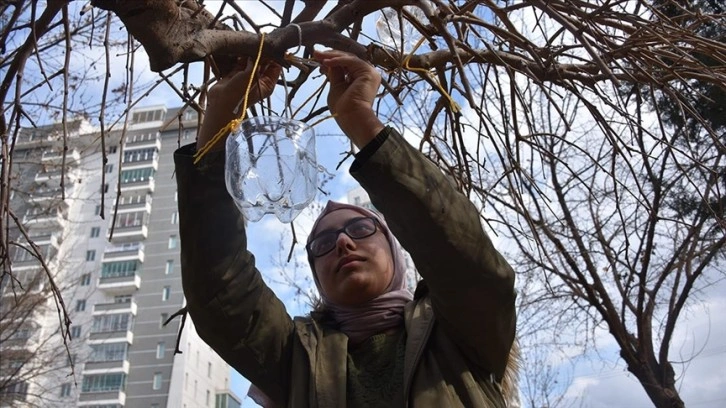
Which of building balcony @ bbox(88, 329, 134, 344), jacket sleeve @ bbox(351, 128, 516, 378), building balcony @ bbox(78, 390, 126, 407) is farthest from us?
building balcony @ bbox(88, 329, 134, 344)

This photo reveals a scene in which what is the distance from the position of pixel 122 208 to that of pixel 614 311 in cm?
2900

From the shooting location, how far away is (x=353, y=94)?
4.11ft

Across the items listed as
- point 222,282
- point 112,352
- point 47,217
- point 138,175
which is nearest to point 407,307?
point 222,282

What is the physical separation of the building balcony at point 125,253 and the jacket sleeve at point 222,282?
30.2 m

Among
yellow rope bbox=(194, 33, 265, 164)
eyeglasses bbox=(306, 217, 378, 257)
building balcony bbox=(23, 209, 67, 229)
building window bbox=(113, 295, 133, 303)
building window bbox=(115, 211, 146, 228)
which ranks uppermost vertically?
building window bbox=(115, 211, 146, 228)

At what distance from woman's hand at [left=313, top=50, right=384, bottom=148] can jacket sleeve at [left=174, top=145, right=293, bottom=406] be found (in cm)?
30

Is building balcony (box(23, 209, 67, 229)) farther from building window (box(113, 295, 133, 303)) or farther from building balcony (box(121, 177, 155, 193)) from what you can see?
building balcony (box(121, 177, 155, 193))

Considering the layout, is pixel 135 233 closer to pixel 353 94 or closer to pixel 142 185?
pixel 142 185

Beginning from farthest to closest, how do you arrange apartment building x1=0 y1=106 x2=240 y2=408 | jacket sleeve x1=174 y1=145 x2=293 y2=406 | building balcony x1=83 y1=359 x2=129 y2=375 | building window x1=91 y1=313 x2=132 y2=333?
1. building window x1=91 y1=313 x2=132 y2=333
2. building balcony x1=83 y1=359 x2=129 y2=375
3. apartment building x1=0 y1=106 x2=240 y2=408
4. jacket sleeve x1=174 y1=145 x2=293 y2=406

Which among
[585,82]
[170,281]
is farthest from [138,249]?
[585,82]

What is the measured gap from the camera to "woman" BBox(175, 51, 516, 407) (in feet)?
3.88

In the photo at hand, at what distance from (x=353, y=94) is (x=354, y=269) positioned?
0.42 meters

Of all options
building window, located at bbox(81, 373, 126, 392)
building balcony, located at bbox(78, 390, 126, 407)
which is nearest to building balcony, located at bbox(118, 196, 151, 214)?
building window, located at bbox(81, 373, 126, 392)

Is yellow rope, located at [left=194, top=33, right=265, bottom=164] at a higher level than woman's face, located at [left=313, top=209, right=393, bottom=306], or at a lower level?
higher
